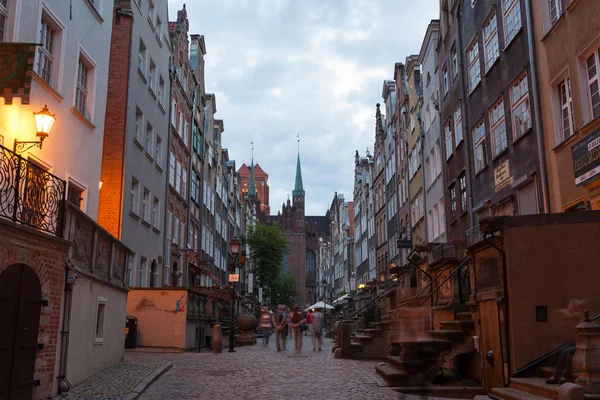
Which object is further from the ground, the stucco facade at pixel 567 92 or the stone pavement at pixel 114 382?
the stucco facade at pixel 567 92

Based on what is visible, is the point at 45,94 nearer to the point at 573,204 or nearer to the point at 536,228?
the point at 536,228

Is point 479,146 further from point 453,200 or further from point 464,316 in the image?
point 464,316

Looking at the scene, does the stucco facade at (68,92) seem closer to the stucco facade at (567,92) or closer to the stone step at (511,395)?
the stone step at (511,395)

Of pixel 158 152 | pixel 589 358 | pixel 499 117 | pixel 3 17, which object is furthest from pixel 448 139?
pixel 589 358

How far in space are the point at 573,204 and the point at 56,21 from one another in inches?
521

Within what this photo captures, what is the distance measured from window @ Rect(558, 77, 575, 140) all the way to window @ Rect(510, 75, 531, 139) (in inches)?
59.1

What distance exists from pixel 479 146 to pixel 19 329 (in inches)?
652

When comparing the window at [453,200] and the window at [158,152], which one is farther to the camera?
the window at [158,152]

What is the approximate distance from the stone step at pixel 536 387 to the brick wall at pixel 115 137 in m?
17.7

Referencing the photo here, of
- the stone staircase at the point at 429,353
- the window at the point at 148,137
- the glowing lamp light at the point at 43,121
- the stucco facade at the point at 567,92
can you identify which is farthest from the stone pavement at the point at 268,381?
the window at the point at 148,137

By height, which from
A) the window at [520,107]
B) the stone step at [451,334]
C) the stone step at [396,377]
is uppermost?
the window at [520,107]

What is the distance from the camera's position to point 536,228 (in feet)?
33.1

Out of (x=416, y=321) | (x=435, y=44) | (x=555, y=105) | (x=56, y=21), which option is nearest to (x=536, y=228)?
(x=416, y=321)

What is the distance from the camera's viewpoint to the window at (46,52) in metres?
15.2
